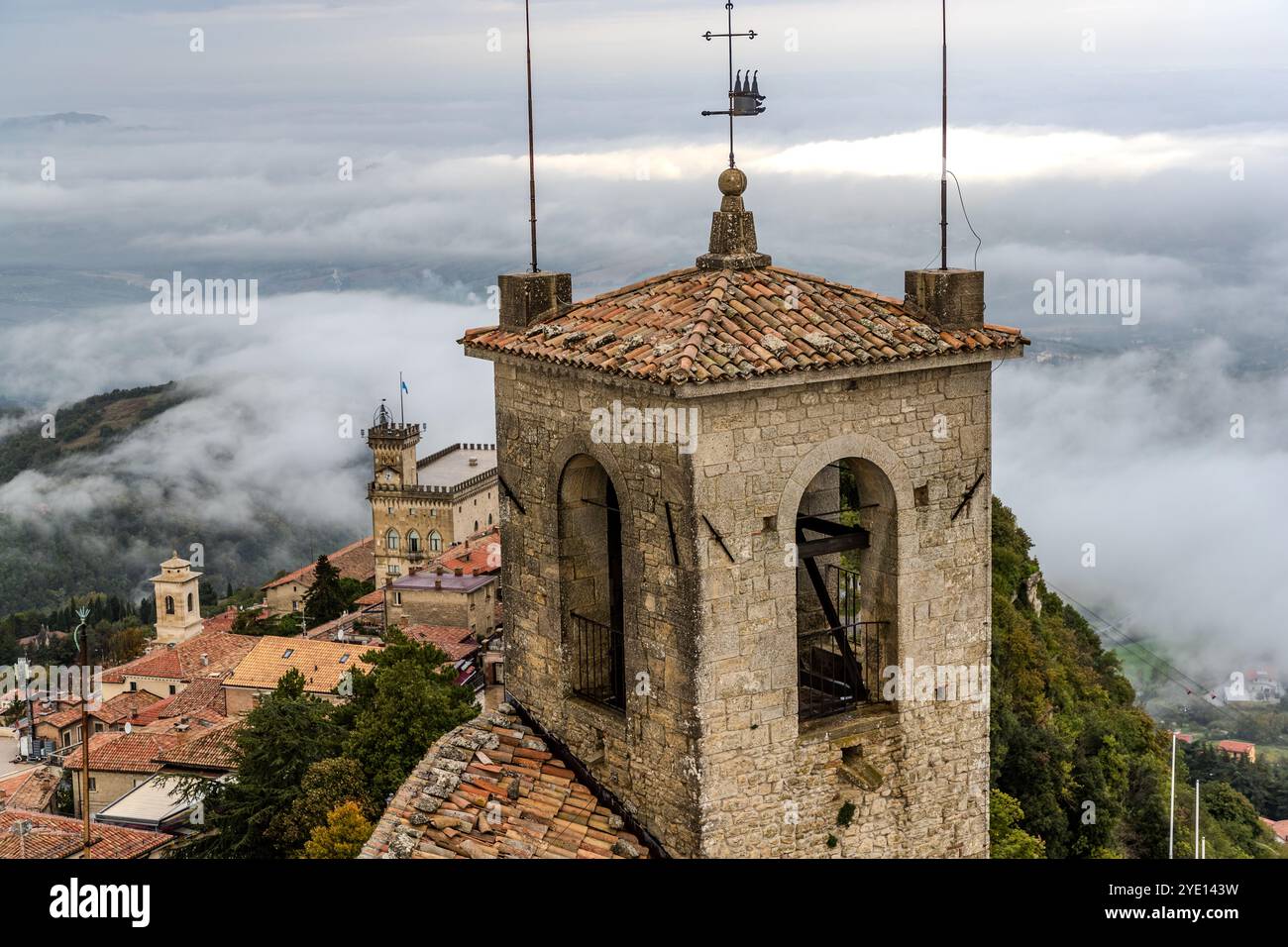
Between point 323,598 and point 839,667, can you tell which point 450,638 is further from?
point 839,667

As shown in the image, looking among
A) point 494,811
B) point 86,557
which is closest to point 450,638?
point 494,811

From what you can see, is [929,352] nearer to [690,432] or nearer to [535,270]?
[690,432]

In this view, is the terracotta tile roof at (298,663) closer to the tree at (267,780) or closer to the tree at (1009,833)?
the tree at (267,780)

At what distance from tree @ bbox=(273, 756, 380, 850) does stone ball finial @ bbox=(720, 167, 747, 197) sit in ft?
93.7

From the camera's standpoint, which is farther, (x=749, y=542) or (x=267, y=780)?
(x=267, y=780)

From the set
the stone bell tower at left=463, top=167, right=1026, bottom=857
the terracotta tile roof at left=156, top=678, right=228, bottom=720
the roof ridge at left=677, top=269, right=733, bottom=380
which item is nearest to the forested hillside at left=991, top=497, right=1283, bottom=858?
the stone bell tower at left=463, top=167, right=1026, bottom=857

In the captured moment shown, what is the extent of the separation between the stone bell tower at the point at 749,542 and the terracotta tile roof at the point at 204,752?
45551 millimetres

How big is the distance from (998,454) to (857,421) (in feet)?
388

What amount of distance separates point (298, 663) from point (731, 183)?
59.5 metres

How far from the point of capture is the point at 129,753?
2554 inches

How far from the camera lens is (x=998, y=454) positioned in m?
128

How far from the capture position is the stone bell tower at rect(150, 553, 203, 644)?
355 ft

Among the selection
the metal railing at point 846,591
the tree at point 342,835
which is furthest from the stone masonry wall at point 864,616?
the tree at point 342,835

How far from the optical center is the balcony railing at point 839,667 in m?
14.2
